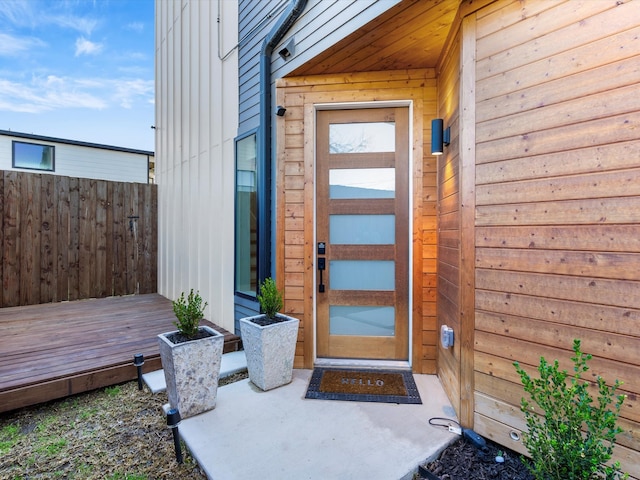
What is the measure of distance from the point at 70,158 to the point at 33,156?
86cm

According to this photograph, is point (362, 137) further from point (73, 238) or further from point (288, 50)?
point (73, 238)

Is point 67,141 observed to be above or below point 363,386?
above

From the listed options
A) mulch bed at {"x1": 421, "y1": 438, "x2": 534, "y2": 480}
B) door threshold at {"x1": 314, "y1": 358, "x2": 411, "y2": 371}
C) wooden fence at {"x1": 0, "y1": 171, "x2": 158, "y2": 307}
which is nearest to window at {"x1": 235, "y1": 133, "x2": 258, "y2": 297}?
door threshold at {"x1": 314, "y1": 358, "x2": 411, "y2": 371}

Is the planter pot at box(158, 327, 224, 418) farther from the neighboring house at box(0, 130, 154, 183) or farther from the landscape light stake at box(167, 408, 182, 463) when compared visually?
the neighboring house at box(0, 130, 154, 183)

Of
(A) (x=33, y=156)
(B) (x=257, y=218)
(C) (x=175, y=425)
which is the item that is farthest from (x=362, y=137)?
(A) (x=33, y=156)

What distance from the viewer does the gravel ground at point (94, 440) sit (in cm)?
174

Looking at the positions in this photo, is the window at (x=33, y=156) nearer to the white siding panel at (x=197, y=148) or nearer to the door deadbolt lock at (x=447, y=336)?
the white siding panel at (x=197, y=148)

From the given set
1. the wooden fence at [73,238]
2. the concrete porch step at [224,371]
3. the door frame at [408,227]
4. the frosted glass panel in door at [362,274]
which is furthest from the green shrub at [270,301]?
the wooden fence at [73,238]

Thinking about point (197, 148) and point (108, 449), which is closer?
point (108, 449)

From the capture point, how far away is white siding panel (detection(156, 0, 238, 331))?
3855 millimetres

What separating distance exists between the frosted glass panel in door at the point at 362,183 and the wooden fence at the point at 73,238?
4.35 metres

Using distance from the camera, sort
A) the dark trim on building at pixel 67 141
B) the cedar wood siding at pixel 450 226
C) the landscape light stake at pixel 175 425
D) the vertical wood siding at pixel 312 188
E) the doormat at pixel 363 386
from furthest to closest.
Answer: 1. the dark trim on building at pixel 67 141
2. the vertical wood siding at pixel 312 188
3. the doormat at pixel 363 386
4. the cedar wood siding at pixel 450 226
5. the landscape light stake at pixel 175 425

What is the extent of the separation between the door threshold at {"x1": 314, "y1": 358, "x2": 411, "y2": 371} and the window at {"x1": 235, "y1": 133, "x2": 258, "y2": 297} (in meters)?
1.03

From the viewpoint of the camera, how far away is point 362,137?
9.95 feet
